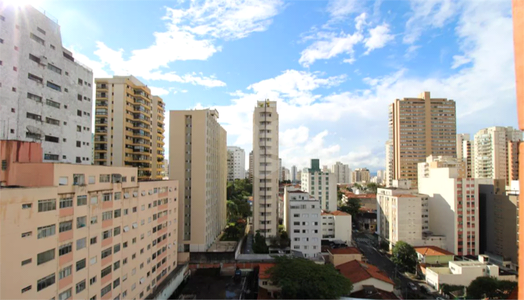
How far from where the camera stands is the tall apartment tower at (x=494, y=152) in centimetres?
5000

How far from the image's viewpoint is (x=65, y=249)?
1110 cm

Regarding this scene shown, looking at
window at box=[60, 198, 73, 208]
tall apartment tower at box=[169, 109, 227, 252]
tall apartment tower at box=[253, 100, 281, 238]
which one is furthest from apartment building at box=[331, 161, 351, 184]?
window at box=[60, 198, 73, 208]

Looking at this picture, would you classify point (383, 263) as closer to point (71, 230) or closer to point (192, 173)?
point (192, 173)

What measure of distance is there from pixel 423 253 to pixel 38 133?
121ft

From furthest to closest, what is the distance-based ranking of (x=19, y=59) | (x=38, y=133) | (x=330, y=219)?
(x=330, y=219) < (x=38, y=133) < (x=19, y=59)

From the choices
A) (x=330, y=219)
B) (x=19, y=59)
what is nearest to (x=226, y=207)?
(x=330, y=219)

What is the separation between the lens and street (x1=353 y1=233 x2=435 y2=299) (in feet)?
72.6

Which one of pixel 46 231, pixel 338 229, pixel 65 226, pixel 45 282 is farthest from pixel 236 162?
pixel 45 282

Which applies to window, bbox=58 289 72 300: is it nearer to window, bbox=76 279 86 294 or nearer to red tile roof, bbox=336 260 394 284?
window, bbox=76 279 86 294

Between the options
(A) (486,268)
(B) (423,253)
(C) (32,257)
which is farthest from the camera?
(B) (423,253)

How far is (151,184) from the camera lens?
1862 centimetres

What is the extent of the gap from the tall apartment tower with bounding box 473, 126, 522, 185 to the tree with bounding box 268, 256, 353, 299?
51.0 m

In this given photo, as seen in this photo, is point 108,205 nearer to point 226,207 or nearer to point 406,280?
point 406,280

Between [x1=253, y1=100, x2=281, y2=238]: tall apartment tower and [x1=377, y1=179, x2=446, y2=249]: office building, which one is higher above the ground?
[x1=253, y1=100, x2=281, y2=238]: tall apartment tower
